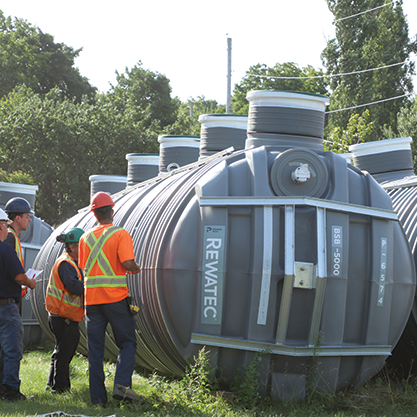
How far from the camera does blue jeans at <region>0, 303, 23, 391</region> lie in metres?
6.54

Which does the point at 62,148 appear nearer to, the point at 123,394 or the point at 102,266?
the point at 102,266

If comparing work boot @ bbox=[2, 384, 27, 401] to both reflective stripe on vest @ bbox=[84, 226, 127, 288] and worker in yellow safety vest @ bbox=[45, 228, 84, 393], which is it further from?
reflective stripe on vest @ bbox=[84, 226, 127, 288]

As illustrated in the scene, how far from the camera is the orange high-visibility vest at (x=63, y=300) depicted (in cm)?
706

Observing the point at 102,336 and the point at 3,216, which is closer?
the point at 102,336

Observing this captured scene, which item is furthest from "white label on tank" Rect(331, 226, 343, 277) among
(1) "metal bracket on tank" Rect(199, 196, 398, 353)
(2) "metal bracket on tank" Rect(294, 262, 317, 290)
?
(2) "metal bracket on tank" Rect(294, 262, 317, 290)

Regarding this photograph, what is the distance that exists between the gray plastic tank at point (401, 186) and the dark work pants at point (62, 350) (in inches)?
159

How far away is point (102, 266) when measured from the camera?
20.1 feet

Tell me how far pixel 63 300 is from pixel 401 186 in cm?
527

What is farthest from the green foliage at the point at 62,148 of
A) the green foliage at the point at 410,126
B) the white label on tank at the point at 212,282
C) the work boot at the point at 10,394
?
the white label on tank at the point at 212,282

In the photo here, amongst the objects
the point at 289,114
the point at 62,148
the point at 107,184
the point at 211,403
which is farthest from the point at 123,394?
the point at 62,148

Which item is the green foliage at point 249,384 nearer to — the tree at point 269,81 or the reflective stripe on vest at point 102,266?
the reflective stripe on vest at point 102,266

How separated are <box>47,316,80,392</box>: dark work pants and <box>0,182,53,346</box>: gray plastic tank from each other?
5.05m

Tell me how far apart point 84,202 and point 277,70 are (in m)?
25.7

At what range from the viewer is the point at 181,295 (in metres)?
6.08
